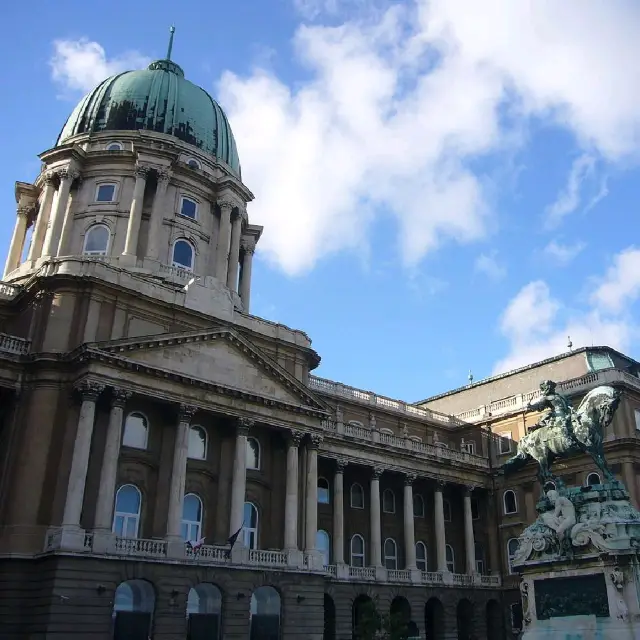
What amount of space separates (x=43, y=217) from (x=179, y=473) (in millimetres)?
23534

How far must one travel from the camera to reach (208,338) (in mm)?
37531

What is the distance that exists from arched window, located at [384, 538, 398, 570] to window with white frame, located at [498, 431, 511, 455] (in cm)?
1170

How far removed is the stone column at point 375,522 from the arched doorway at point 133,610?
17087 millimetres

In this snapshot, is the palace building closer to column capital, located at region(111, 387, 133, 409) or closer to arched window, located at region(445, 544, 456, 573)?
arched window, located at region(445, 544, 456, 573)

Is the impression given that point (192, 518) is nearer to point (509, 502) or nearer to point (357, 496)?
point (357, 496)

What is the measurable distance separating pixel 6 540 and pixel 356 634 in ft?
66.6

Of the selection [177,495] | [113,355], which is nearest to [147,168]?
[113,355]

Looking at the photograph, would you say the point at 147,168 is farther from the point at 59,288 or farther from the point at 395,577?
the point at 395,577

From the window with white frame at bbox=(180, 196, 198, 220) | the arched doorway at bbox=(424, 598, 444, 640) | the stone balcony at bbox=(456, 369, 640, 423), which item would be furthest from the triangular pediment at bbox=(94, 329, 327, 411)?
the stone balcony at bbox=(456, 369, 640, 423)

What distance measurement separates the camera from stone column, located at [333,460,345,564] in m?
43.2

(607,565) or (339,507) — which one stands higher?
(339,507)

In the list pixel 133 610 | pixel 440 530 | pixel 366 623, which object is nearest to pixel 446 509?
pixel 440 530

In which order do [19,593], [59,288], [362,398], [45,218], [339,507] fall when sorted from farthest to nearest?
1. [362,398]
2. [45,218]
3. [339,507]
4. [59,288]
5. [19,593]

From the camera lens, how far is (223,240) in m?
51.1
